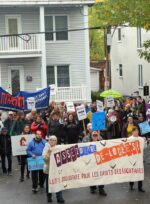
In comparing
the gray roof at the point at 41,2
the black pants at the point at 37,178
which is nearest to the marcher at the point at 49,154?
the black pants at the point at 37,178

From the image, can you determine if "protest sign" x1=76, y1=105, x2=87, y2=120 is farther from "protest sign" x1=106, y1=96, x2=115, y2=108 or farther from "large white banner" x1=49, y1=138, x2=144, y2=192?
"large white banner" x1=49, y1=138, x2=144, y2=192

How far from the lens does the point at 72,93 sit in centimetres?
2959

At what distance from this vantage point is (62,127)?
1709 cm

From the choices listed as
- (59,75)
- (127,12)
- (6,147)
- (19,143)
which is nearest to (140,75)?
(59,75)

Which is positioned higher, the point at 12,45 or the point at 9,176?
the point at 12,45

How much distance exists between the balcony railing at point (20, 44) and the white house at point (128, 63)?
11382 millimetres

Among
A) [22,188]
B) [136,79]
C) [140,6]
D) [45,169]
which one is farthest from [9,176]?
[136,79]

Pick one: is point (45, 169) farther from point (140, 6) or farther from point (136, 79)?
point (136, 79)

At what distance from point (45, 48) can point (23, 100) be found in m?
10.0

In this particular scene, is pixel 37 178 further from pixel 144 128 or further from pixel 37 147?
pixel 144 128

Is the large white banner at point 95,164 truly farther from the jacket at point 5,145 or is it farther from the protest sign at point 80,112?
the protest sign at point 80,112

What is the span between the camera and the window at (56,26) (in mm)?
31047

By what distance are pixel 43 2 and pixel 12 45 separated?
9.60 ft

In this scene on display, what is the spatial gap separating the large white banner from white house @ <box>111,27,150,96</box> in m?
25.9
